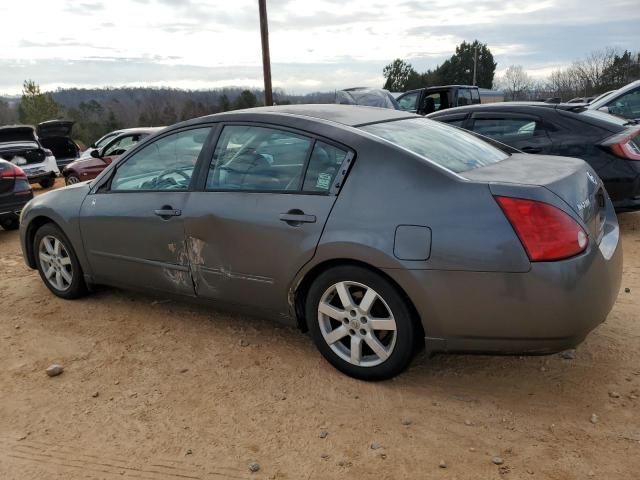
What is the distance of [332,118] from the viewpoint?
336cm

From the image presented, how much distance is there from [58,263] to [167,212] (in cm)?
157

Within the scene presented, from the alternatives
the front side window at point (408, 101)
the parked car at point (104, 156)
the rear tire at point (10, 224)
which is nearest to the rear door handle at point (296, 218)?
the rear tire at point (10, 224)

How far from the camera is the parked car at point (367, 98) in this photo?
530 inches

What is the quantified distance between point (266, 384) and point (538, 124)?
4480 mm

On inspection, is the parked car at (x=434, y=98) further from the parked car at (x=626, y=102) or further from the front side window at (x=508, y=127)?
the front side window at (x=508, y=127)

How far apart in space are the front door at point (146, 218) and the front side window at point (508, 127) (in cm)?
394

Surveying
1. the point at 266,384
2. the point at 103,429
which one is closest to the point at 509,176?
the point at 266,384

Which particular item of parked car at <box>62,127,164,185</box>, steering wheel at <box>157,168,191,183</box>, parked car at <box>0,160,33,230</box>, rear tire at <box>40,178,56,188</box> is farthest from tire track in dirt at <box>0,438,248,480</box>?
rear tire at <box>40,178,56,188</box>

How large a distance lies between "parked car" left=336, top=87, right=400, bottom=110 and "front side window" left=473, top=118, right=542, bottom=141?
6752 mm

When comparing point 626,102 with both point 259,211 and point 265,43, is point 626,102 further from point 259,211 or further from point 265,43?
point 265,43

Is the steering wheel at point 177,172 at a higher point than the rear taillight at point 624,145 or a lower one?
higher

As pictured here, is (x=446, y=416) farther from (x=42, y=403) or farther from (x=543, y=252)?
(x=42, y=403)

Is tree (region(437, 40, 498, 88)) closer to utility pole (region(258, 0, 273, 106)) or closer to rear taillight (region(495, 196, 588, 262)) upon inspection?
utility pole (region(258, 0, 273, 106))

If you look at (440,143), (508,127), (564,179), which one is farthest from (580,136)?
(564,179)
